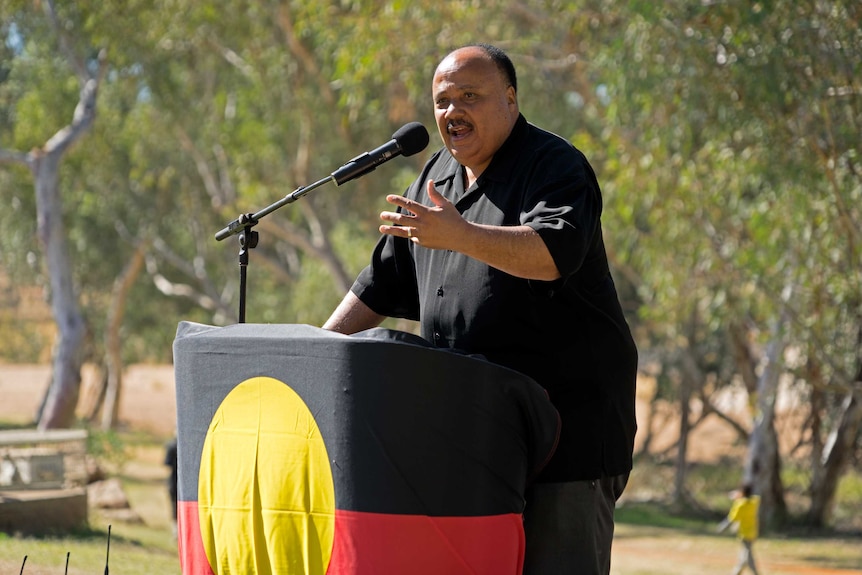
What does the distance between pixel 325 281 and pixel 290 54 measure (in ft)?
15.8

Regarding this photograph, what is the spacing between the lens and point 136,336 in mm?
34469

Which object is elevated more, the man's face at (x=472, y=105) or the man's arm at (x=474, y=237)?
the man's face at (x=472, y=105)

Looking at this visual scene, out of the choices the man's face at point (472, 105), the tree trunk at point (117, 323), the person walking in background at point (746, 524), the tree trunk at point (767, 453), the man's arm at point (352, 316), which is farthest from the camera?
the tree trunk at point (117, 323)

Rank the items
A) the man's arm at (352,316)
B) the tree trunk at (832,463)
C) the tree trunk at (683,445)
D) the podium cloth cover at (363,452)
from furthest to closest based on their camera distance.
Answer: the tree trunk at (683,445) < the tree trunk at (832,463) < the man's arm at (352,316) < the podium cloth cover at (363,452)

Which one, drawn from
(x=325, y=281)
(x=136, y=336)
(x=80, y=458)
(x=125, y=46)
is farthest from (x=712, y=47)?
(x=136, y=336)

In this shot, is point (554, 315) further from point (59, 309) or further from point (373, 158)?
point (59, 309)

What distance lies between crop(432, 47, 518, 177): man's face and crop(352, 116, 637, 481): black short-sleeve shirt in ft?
0.17

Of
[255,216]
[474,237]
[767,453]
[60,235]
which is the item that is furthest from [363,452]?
[767,453]

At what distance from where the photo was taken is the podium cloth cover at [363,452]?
286cm

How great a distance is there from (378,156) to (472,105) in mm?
307

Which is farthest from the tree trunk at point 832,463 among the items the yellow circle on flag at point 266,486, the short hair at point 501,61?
the yellow circle on flag at point 266,486

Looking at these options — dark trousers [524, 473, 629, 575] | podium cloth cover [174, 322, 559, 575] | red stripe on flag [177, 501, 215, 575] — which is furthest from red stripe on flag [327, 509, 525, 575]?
red stripe on flag [177, 501, 215, 575]

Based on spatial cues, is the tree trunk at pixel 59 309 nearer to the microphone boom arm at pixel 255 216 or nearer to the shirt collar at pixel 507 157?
the microphone boom arm at pixel 255 216

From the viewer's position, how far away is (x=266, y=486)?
Answer: 9.91 ft
